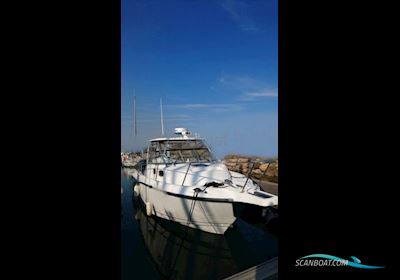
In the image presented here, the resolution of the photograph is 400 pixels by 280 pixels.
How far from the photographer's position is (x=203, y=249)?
4.90 metres

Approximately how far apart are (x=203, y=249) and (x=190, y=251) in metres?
0.23

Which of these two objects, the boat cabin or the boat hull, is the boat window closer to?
the boat cabin

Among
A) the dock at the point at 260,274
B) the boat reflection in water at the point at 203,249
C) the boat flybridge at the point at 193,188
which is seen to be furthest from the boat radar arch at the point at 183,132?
the dock at the point at 260,274

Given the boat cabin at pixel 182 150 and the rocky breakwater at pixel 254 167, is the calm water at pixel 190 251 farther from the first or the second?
the rocky breakwater at pixel 254 167

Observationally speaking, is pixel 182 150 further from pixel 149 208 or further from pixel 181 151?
pixel 149 208

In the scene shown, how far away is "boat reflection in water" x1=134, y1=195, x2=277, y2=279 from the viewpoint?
4.29 metres

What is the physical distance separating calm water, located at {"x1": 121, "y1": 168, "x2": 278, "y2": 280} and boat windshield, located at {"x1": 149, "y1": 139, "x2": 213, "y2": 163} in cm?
150

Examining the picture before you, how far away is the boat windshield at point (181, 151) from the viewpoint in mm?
6777

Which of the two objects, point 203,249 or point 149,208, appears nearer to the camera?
point 203,249
